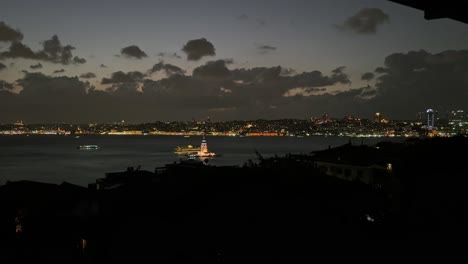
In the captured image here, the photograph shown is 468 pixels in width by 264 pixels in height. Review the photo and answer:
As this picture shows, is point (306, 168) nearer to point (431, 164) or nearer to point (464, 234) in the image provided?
point (464, 234)

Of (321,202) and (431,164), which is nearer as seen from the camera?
(321,202)

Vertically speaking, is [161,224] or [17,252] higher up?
[161,224]

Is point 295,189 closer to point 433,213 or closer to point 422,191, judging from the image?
point 433,213

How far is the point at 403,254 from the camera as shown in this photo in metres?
5.88

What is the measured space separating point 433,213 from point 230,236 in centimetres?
354

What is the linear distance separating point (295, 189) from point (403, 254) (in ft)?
6.44

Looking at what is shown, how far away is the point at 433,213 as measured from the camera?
7473 mm

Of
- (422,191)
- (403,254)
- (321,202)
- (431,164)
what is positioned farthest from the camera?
(431,164)

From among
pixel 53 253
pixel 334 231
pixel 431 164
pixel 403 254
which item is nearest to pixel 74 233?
pixel 53 253

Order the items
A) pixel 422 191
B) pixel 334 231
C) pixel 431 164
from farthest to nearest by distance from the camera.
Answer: pixel 431 164, pixel 422 191, pixel 334 231

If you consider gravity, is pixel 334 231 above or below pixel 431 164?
below

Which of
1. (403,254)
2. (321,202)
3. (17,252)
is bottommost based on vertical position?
(17,252)

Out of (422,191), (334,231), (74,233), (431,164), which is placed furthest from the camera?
(431,164)

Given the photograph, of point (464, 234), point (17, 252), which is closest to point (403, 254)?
point (464, 234)
